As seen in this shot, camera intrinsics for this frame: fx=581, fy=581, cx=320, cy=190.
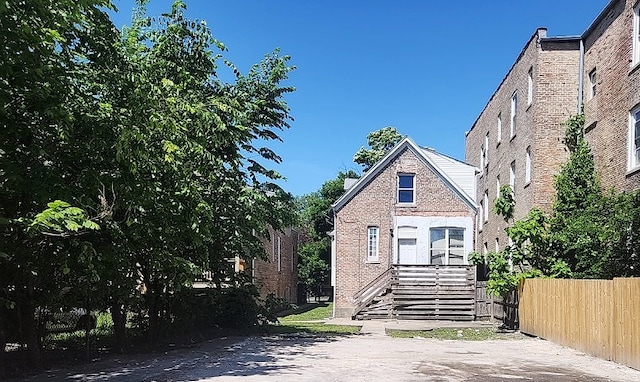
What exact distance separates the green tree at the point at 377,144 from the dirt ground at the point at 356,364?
4132cm

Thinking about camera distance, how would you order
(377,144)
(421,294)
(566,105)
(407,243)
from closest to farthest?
(566,105)
(421,294)
(407,243)
(377,144)

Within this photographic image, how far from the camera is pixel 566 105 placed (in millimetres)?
20156

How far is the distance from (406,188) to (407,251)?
313cm

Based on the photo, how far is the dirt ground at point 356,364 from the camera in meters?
10.4

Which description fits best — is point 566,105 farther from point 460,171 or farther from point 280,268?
point 280,268

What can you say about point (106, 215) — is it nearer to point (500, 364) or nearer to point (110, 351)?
point (110, 351)

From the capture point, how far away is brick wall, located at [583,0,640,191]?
16.5 meters

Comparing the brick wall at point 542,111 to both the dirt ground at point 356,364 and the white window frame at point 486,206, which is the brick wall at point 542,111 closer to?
the white window frame at point 486,206

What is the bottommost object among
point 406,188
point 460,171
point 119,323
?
point 119,323

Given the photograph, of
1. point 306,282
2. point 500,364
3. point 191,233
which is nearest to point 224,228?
point 191,233

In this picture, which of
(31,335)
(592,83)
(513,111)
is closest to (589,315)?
(592,83)

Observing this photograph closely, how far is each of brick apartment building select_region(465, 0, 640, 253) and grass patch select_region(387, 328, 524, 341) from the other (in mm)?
4621

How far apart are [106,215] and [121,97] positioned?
2557 mm

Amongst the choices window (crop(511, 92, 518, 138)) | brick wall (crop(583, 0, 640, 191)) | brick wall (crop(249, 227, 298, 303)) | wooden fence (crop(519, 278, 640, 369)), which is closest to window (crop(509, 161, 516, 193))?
window (crop(511, 92, 518, 138))
